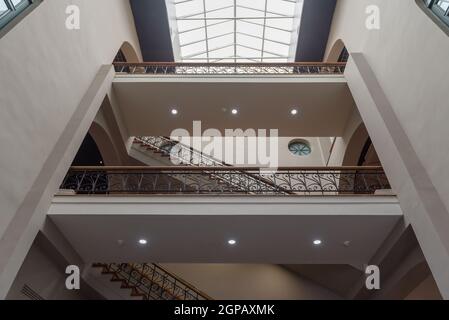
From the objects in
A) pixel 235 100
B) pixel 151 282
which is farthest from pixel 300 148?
pixel 151 282

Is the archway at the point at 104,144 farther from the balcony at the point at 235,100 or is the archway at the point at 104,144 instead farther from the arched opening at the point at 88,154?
the arched opening at the point at 88,154

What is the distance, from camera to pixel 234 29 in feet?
45.2

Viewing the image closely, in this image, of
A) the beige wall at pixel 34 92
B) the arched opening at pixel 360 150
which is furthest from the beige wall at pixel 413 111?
the beige wall at pixel 34 92

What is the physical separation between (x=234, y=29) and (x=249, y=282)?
9416mm

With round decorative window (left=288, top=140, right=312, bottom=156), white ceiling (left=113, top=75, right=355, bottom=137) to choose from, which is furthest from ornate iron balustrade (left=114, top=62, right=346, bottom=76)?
round decorative window (left=288, top=140, right=312, bottom=156)

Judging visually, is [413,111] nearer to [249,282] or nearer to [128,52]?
[249,282]

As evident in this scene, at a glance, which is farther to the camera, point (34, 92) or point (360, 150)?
point (360, 150)

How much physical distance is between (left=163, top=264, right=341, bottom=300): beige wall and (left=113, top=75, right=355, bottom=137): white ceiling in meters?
4.05

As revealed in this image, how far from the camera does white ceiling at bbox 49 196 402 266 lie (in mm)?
5688

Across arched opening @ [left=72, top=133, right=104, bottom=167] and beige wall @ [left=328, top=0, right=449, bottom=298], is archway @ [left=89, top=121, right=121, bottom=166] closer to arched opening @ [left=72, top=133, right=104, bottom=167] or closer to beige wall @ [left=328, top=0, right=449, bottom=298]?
arched opening @ [left=72, top=133, right=104, bottom=167]

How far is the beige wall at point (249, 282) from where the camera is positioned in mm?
9844
